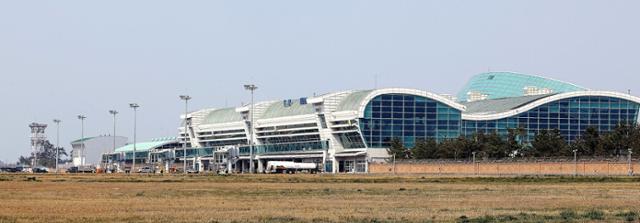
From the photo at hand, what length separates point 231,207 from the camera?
48375 millimetres

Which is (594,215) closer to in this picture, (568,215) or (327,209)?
(568,215)

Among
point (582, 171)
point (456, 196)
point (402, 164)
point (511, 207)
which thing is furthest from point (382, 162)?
point (511, 207)

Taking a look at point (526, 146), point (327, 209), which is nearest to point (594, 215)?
point (327, 209)

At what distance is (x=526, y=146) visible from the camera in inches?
6973

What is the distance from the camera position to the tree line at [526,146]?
150375 mm

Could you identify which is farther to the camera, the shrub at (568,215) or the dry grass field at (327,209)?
the shrub at (568,215)

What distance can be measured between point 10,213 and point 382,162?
15132 cm

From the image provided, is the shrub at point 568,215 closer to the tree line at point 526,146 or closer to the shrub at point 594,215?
the shrub at point 594,215

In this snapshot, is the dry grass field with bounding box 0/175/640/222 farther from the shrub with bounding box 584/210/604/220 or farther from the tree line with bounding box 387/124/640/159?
the tree line with bounding box 387/124/640/159

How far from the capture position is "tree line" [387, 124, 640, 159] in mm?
150375

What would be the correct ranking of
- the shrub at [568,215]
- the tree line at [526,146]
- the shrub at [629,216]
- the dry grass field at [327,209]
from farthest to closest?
the tree line at [526,146] < the shrub at [568,215] < the dry grass field at [327,209] < the shrub at [629,216]

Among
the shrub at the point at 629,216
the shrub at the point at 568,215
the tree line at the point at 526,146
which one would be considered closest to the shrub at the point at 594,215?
the shrub at the point at 568,215

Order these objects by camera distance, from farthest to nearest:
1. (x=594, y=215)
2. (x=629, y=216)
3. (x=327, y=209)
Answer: (x=327, y=209)
(x=594, y=215)
(x=629, y=216)

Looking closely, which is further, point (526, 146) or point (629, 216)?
point (526, 146)
